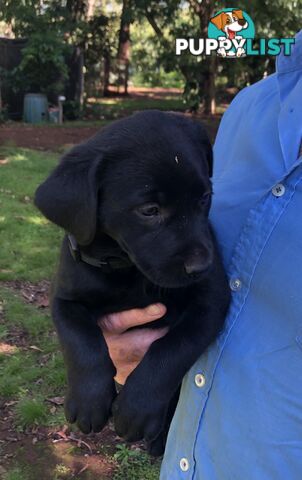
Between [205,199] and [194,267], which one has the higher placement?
[205,199]

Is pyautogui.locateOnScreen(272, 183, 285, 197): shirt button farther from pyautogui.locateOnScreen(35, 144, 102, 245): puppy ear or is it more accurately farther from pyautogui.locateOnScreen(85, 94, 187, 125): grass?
pyautogui.locateOnScreen(85, 94, 187, 125): grass

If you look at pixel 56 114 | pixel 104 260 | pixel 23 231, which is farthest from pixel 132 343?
pixel 56 114

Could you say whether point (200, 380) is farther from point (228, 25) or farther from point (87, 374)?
point (228, 25)

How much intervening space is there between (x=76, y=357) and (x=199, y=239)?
51 centimetres

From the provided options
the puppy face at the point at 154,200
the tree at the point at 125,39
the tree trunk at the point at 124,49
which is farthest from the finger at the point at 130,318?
the tree trunk at the point at 124,49

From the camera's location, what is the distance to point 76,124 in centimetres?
1396

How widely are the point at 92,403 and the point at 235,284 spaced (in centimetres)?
55

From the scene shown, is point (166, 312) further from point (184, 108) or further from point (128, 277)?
point (184, 108)

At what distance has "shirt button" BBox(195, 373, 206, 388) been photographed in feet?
4.89

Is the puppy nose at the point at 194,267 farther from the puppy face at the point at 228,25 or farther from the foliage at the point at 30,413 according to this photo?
the puppy face at the point at 228,25

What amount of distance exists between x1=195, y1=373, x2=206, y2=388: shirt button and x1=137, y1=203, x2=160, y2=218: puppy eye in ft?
1.42

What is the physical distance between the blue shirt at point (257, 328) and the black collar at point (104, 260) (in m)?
0.29

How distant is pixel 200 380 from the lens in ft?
4.93

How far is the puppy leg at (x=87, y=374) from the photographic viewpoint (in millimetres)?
1719
